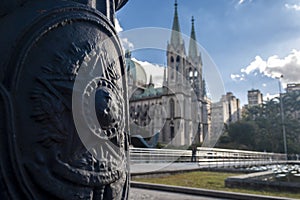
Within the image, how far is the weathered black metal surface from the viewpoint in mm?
1414

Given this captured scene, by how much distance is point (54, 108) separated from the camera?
1.51m

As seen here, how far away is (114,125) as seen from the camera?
1.80m

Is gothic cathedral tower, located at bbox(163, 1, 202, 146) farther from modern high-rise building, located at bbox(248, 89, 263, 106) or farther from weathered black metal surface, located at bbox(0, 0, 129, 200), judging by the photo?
modern high-rise building, located at bbox(248, 89, 263, 106)

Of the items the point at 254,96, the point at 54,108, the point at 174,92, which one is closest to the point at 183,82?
the point at 174,92

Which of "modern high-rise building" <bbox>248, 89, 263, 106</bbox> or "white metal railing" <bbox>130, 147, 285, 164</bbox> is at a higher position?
"modern high-rise building" <bbox>248, 89, 263, 106</bbox>

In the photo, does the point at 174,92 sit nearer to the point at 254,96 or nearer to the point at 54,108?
the point at 54,108

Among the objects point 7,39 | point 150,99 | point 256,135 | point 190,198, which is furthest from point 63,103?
point 150,99

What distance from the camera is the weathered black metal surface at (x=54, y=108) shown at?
4.64 feet

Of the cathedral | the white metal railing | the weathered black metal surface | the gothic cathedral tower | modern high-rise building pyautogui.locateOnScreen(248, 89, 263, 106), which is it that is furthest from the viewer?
modern high-rise building pyautogui.locateOnScreen(248, 89, 263, 106)

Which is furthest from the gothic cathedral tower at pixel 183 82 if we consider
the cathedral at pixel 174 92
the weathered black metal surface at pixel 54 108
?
the weathered black metal surface at pixel 54 108

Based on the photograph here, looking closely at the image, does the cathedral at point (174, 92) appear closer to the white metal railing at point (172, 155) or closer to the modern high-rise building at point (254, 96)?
the white metal railing at point (172, 155)

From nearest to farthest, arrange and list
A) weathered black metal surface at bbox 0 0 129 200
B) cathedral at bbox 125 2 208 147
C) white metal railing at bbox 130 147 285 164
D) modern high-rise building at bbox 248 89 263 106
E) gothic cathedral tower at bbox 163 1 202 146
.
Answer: weathered black metal surface at bbox 0 0 129 200
cathedral at bbox 125 2 208 147
gothic cathedral tower at bbox 163 1 202 146
white metal railing at bbox 130 147 285 164
modern high-rise building at bbox 248 89 263 106

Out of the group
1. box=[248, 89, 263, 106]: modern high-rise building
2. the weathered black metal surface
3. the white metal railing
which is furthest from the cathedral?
box=[248, 89, 263, 106]: modern high-rise building

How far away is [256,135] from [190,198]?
48809mm
